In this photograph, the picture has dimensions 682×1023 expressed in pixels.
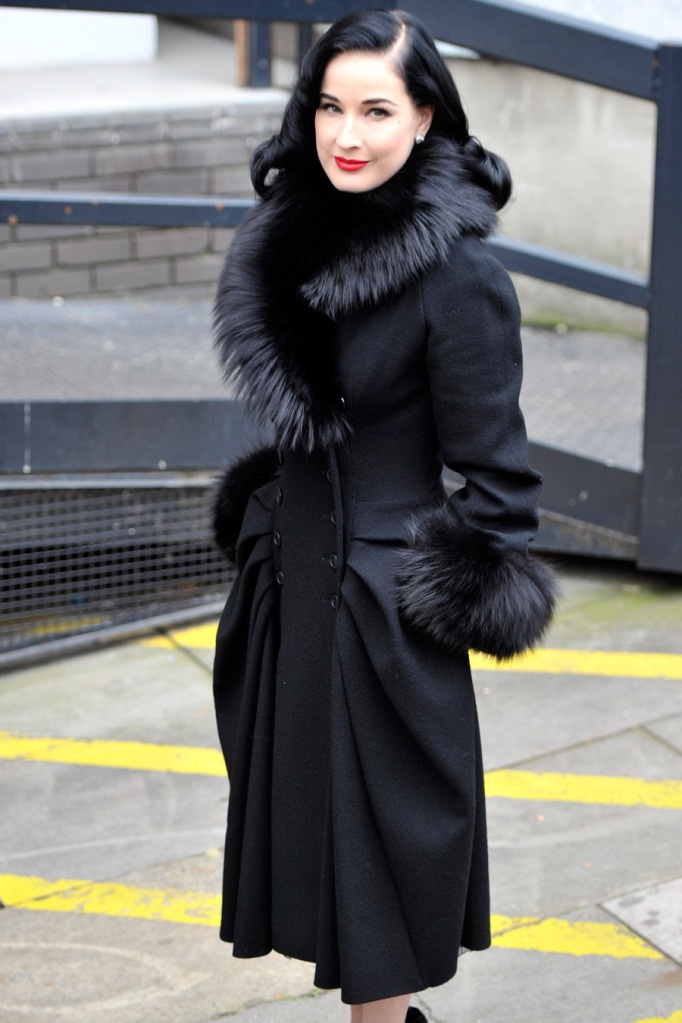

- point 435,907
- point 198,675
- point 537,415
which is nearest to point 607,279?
point 537,415

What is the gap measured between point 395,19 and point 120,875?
87.2 inches

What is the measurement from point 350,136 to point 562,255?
8.52 ft

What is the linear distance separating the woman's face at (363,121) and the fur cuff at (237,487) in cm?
71

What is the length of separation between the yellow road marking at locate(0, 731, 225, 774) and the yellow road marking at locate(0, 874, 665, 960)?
1.92ft

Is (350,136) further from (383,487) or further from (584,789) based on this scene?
(584,789)

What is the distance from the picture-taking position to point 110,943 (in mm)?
3229

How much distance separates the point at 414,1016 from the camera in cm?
276

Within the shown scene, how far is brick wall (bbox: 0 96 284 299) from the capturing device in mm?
6527

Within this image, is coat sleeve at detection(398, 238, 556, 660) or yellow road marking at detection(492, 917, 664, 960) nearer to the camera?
coat sleeve at detection(398, 238, 556, 660)

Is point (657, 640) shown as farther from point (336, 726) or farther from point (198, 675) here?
point (336, 726)

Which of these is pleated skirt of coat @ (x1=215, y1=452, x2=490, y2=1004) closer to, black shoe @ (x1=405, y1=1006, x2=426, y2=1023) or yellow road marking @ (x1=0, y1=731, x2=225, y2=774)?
black shoe @ (x1=405, y1=1006, x2=426, y2=1023)

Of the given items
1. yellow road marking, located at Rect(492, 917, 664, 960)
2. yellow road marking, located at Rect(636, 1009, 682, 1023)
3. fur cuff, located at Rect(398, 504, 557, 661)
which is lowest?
yellow road marking, located at Rect(492, 917, 664, 960)

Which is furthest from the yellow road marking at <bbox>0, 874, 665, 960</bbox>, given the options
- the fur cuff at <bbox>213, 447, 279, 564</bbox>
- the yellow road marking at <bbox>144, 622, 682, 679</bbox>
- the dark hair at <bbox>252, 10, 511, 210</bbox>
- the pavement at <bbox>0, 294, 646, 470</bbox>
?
the pavement at <bbox>0, 294, 646, 470</bbox>

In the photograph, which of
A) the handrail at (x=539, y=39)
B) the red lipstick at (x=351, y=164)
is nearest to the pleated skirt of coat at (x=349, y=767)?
the red lipstick at (x=351, y=164)
